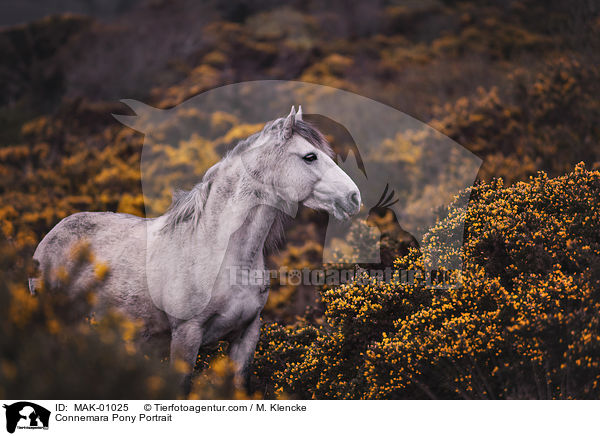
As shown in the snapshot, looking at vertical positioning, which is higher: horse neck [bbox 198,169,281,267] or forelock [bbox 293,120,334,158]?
forelock [bbox 293,120,334,158]

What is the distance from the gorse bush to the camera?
334 centimetres

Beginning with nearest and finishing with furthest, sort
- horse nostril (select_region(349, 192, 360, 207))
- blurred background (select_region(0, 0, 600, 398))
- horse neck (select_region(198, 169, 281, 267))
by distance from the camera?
horse nostril (select_region(349, 192, 360, 207)) → horse neck (select_region(198, 169, 281, 267)) → blurred background (select_region(0, 0, 600, 398))

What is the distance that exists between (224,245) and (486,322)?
2.05 meters

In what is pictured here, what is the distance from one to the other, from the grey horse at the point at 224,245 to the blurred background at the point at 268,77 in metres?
0.78

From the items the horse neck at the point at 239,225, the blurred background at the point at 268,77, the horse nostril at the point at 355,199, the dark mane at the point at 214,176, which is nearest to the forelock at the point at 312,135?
the dark mane at the point at 214,176

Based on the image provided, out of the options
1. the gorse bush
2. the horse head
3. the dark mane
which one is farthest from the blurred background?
the gorse bush

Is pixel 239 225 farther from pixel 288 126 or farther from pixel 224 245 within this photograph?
pixel 288 126

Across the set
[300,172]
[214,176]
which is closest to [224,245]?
[214,176]

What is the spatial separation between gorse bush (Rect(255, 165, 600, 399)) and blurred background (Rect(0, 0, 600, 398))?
1.66 m

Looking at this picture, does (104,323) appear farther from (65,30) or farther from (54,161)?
(65,30)

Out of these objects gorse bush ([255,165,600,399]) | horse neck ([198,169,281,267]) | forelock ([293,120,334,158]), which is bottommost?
gorse bush ([255,165,600,399])

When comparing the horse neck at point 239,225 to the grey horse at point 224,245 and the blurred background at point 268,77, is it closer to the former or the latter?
the grey horse at point 224,245

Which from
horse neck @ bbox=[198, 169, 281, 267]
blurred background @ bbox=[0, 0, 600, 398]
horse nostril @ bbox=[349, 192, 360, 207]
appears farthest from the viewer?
blurred background @ bbox=[0, 0, 600, 398]

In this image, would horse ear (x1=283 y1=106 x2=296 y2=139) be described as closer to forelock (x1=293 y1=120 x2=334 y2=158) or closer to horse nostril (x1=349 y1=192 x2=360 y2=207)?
forelock (x1=293 y1=120 x2=334 y2=158)
